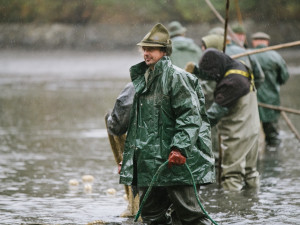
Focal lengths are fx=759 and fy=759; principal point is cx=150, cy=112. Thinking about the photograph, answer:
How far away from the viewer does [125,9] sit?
44.4m

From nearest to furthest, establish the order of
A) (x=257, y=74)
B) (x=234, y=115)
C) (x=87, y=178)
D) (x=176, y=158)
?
(x=176, y=158), (x=234, y=115), (x=87, y=178), (x=257, y=74)

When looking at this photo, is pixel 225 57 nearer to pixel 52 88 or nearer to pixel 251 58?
pixel 251 58

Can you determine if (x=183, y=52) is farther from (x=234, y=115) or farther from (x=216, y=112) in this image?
(x=216, y=112)

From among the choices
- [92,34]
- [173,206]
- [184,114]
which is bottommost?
[173,206]

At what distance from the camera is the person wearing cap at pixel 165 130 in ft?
19.0

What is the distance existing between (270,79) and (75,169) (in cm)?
381

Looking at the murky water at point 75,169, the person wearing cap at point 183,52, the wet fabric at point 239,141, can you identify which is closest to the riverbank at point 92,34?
the murky water at point 75,169

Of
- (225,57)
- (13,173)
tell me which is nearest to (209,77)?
(225,57)

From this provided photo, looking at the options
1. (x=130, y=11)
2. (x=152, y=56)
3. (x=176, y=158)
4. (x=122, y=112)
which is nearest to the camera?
(x=176, y=158)

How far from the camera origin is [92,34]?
128ft

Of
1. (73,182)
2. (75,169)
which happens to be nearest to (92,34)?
(75,169)

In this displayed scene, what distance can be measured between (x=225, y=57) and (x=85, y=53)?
27370 mm

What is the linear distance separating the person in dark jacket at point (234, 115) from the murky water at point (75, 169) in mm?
256

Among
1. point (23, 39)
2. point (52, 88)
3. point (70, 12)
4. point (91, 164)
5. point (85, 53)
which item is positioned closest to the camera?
point (91, 164)
